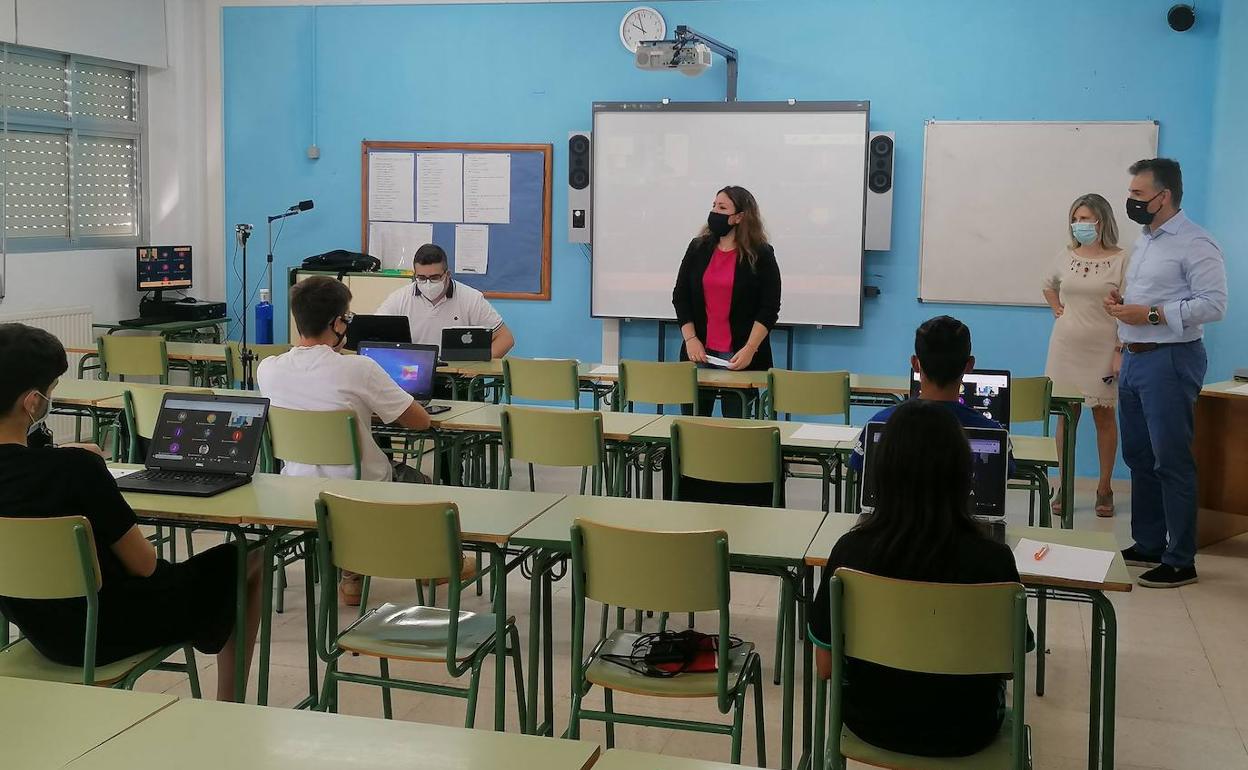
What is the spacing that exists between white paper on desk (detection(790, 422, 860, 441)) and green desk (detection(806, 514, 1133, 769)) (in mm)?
1248

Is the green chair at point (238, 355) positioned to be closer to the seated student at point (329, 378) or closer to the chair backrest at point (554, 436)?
the seated student at point (329, 378)

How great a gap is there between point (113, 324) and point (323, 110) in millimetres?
2036

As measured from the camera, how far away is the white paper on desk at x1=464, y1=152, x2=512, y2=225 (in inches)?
329

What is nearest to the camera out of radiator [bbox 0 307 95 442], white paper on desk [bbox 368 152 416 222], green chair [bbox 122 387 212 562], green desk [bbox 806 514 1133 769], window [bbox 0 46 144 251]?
green desk [bbox 806 514 1133 769]

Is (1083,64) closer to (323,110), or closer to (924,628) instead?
(323,110)

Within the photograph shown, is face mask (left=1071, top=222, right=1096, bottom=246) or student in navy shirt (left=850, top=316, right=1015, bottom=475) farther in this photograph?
face mask (left=1071, top=222, right=1096, bottom=246)

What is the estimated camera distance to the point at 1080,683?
4055mm

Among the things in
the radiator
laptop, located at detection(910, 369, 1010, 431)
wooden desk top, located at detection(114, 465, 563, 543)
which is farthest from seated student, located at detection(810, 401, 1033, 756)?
the radiator

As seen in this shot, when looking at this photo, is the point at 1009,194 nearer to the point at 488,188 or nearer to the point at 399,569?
the point at 488,188

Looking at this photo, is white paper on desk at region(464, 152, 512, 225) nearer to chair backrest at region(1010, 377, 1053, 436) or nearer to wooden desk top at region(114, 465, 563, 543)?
chair backrest at region(1010, 377, 1053, 436)

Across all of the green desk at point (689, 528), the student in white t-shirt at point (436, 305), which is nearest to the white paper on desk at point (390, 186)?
the student in white t-shirt at point (436, 305)

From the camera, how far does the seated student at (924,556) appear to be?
243 cm

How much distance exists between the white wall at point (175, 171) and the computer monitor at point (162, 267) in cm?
24

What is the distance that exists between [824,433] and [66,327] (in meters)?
5.17
